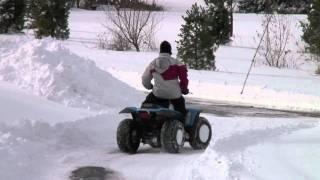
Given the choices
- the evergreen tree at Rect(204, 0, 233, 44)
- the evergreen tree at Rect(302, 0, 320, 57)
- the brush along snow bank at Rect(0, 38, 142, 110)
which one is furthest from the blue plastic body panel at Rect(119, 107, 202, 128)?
the evergreen tree at Rect(204, 0, 233, 44)

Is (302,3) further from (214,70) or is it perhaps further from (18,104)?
(18,104)

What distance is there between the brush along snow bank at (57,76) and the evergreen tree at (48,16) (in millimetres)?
14451

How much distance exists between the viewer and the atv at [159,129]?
32.4 ft

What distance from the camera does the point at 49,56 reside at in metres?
14.6

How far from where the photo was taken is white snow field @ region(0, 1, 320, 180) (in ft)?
27.2

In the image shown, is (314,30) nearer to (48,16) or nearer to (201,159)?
(48,16)

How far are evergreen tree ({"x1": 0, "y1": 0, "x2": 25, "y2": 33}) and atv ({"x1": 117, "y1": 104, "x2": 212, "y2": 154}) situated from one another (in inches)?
818

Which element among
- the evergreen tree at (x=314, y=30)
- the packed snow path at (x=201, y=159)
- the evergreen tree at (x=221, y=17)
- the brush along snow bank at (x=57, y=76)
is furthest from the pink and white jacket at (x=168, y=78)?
the evergreen tree at (x=221, y=17)

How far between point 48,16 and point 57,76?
656 inches

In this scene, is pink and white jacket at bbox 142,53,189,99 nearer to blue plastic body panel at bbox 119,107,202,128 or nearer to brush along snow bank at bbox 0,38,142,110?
blue plastic body panel at bbox 119,107,202,128

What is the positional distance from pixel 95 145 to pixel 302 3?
42.7 m

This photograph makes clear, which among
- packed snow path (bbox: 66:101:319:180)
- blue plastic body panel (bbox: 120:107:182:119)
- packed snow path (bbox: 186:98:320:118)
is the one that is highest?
blue plastic body panel (bbox: 120:107:182:119)

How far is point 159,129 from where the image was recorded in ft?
33.3

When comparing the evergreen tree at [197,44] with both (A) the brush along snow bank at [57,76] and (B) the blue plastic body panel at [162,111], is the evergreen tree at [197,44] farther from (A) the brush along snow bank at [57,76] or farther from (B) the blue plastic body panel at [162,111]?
(B) the blue plastic body panel at [162,111]
